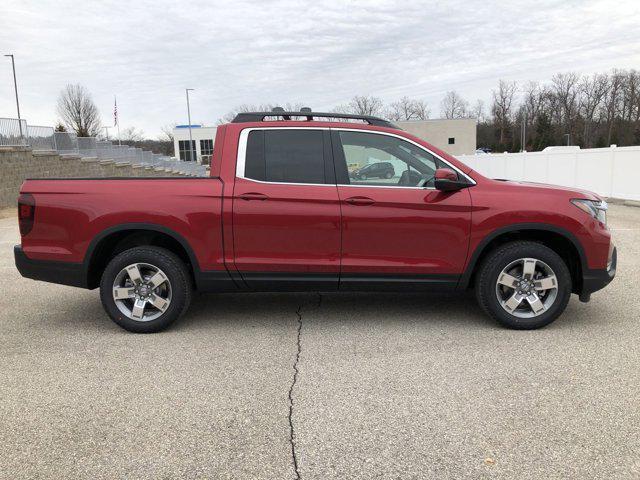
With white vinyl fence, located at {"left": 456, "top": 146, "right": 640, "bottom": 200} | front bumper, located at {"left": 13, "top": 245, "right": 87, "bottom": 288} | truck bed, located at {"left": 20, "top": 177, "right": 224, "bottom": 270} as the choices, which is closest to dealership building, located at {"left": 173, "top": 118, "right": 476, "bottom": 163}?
white vinyl fence, located at {"left": 456, "top": 146, "right": 640, "bottom": 200}

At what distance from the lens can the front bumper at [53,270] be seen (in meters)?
4.77

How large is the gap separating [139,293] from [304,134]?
206 cm

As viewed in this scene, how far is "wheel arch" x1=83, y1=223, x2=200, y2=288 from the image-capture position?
4.68 meters

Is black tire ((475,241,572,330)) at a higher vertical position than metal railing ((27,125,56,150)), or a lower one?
lower

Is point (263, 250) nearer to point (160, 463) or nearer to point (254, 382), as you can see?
point (254, 382)

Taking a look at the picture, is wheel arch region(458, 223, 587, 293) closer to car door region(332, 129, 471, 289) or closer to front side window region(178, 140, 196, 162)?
car door region(332, 129, 471, 289)

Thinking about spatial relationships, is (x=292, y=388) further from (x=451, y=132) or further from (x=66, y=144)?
(x=451, y=132)

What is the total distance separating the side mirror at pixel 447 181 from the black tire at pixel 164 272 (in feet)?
7.77

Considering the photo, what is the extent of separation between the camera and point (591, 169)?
19.0 meters

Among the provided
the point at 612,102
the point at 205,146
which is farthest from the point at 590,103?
the point at 205,146

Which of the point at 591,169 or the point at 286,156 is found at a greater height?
the point at 286,156

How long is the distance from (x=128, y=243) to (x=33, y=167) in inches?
791

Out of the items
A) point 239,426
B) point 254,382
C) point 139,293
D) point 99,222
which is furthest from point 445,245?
point 99,222

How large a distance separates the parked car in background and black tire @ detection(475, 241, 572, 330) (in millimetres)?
1163
